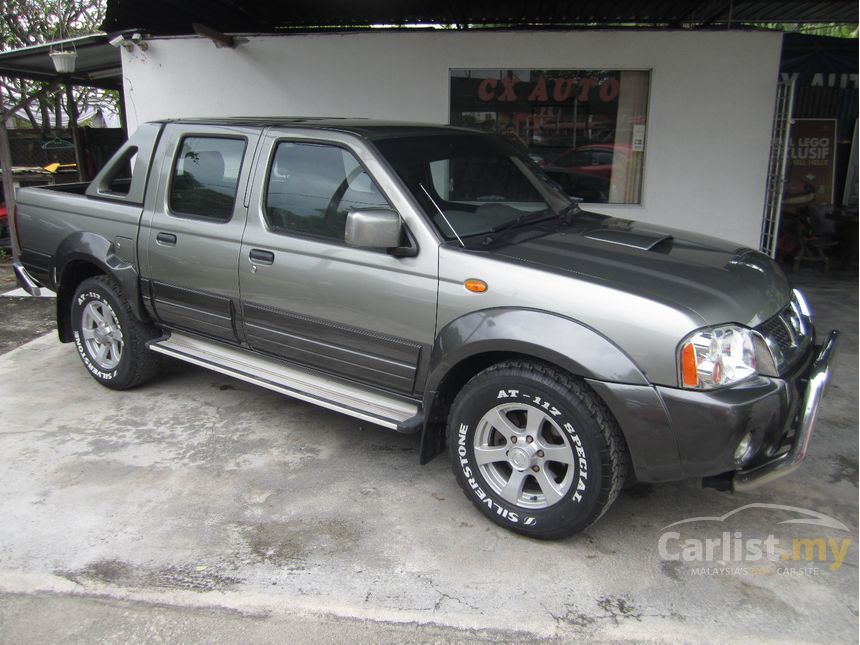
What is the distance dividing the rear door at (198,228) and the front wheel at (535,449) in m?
1.71

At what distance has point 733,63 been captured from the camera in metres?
7.19

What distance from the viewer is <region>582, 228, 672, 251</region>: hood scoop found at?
3566 mm

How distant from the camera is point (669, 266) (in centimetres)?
325

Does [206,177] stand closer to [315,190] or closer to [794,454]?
[315,190]

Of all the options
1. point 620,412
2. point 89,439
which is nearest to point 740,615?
point 620,412

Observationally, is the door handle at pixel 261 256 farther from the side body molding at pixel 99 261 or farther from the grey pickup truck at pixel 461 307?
the side body molding at pixel 99 261

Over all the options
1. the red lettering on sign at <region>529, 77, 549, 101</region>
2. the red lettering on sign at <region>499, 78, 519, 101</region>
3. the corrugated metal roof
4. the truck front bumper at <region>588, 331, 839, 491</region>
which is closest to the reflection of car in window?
the red lettering on sign at <region>529, 77, 549, 101</region>

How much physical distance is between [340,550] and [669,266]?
2.01 m

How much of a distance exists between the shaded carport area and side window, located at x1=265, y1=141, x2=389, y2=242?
4.44 ft

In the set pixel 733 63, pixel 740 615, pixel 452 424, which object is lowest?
pixel 740 615

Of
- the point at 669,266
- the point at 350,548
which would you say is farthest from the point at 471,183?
the point at 350,548

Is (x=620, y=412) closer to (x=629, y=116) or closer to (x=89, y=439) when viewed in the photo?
(x=89, y=439)

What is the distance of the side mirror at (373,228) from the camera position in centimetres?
321

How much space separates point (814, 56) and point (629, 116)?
4335mm
